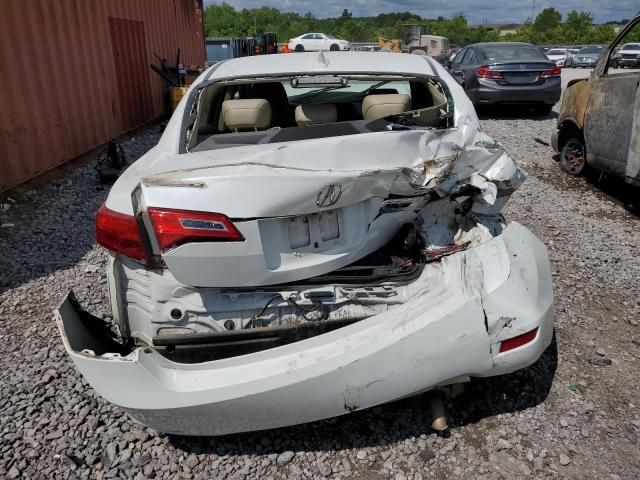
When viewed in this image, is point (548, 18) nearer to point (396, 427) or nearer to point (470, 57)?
point (470, 57)

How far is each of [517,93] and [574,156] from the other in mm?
4139

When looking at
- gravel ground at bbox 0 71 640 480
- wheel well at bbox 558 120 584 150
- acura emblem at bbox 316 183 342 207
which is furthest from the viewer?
wheel well at bbox 558 120 584 150

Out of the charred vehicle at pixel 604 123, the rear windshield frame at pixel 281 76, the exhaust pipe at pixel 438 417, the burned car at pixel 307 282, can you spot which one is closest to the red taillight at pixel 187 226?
the burned car at pixel 307 282

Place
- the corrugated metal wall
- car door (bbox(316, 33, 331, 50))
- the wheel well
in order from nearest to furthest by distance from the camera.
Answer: the corrugated metal wall
the wheel well
car door (bbox(316, 33, 331, 50))

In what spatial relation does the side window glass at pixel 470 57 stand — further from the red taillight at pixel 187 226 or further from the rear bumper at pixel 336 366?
the red taillight at pixel 187 226

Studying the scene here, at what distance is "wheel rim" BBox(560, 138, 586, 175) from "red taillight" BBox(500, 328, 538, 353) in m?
4.93

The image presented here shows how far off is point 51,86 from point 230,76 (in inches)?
176

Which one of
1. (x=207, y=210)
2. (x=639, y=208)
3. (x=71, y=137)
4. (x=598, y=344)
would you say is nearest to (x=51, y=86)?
(x=71, y=137)

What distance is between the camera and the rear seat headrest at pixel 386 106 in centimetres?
307

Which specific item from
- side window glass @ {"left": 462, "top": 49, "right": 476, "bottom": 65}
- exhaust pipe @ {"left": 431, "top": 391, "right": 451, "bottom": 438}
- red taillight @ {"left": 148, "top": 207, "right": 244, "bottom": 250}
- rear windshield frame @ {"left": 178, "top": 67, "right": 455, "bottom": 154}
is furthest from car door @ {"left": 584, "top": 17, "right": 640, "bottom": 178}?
side window glass @ {"left": 462, "top": 49, "right": 476, "bottom": 65}

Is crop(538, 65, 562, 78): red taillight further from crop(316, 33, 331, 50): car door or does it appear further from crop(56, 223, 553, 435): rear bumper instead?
crop(316, 33, 331, 50): car door

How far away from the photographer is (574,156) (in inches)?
253

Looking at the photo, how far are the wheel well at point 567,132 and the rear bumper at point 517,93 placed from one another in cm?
368

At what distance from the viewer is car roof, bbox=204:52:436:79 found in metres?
3.07
